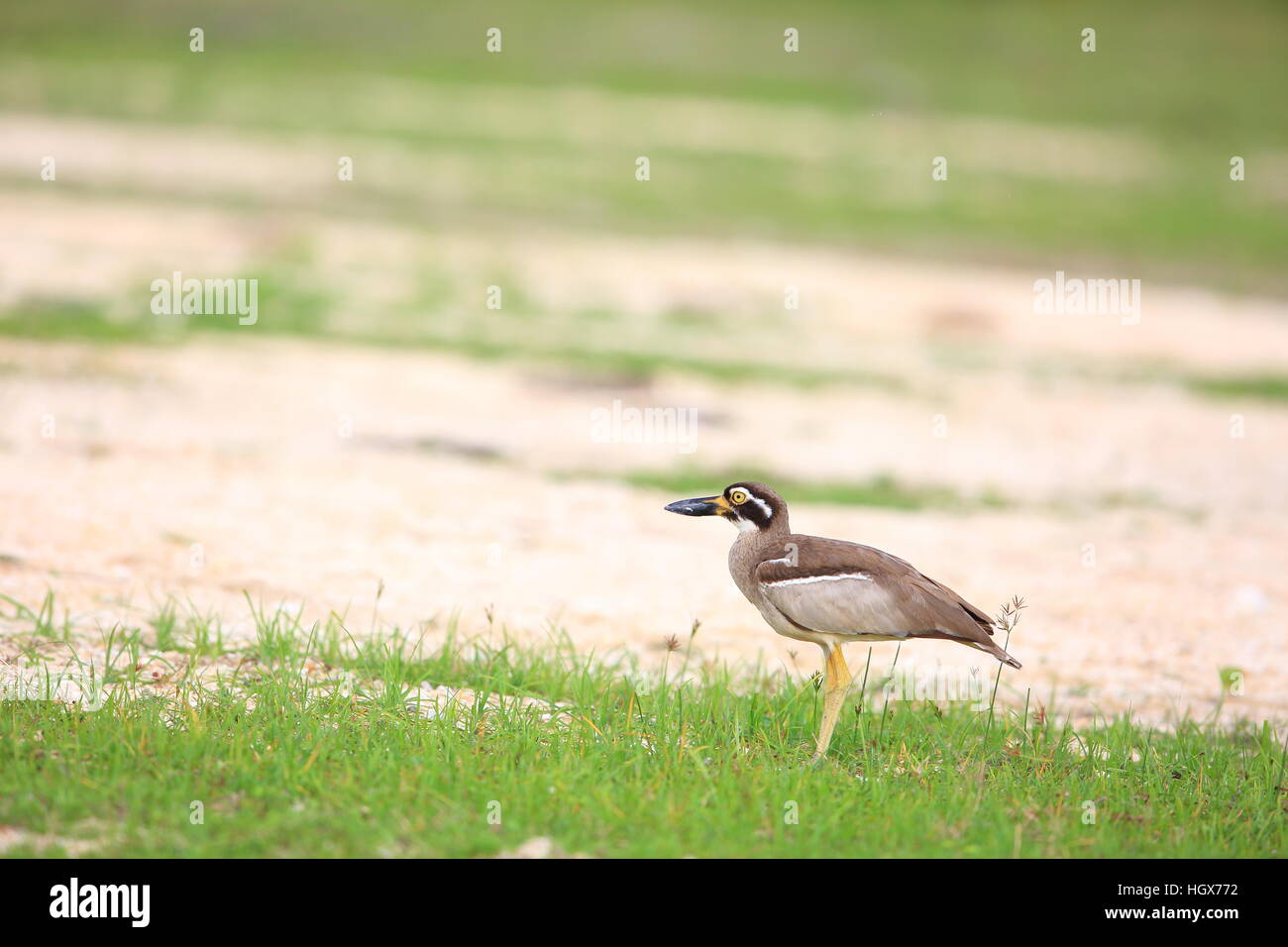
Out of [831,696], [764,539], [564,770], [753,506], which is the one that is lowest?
[564,770]

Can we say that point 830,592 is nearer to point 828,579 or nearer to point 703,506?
point 828,579

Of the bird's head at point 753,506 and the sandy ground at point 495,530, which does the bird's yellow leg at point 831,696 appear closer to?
the bird's head at point 753,506

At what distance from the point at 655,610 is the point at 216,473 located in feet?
11.3

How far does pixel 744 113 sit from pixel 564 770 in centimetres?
2987

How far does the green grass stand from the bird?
1.38 feet

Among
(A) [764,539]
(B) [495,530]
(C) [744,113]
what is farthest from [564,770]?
(C) [744,113]

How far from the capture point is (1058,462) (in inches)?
479

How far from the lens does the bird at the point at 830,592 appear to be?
518 centimetres

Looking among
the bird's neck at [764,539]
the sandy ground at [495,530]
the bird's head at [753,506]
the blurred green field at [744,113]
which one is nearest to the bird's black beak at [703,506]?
the bird's head at [753,506]

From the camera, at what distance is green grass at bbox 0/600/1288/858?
4648 mm

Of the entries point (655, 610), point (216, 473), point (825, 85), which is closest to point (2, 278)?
point (216, 473)

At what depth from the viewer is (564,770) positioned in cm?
508
